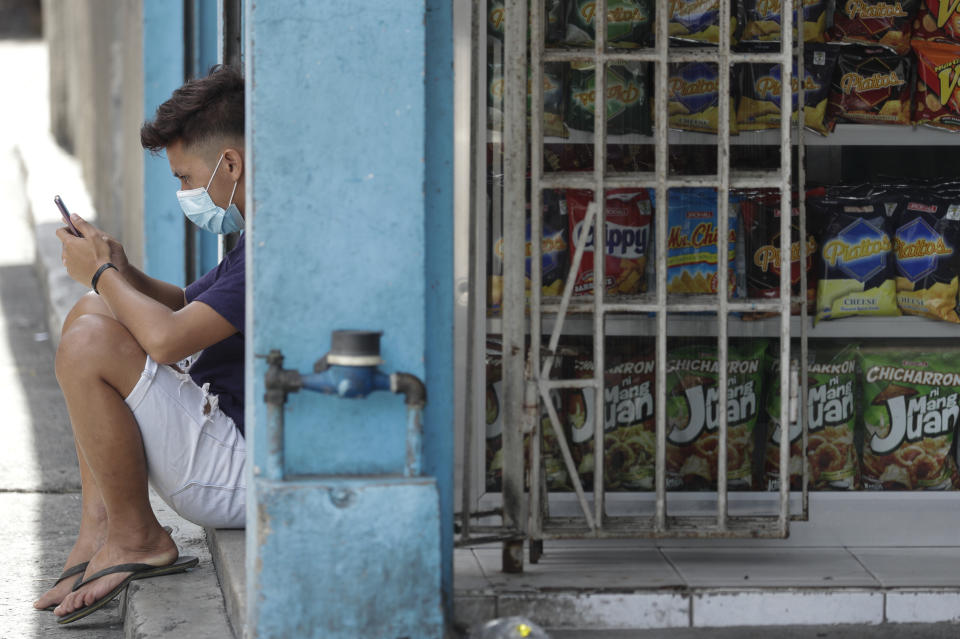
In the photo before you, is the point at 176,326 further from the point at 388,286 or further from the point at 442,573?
the point at 442,573

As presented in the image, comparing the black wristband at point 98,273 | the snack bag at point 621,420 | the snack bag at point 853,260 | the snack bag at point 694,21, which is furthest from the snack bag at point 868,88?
the black wristband at point 98,273

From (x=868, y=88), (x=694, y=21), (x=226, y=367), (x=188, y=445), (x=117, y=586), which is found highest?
(x=694, y=21)

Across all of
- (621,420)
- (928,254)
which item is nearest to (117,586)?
(621,420)

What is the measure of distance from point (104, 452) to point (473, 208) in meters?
1.04

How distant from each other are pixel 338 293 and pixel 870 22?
1.78 meters

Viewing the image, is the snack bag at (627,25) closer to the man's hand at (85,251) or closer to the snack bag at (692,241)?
the snack bag at (692,241)

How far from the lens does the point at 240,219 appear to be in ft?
10.1

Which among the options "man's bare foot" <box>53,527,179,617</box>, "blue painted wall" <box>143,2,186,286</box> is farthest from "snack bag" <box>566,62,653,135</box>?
"blue painted wall" <box>143,2,186,286</box>

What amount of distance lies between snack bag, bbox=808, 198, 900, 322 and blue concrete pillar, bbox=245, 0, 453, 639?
1.39 meters

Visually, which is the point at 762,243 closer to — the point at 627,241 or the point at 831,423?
the point at 627,241

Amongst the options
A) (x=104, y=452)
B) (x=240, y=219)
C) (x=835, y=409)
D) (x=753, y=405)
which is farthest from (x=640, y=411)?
(x=104, y=452)

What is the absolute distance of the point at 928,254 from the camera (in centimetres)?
340

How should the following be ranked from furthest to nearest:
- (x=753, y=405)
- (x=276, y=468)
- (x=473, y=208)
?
1. (x=753, y=405)
2. (x=473, y=208)
3. (x=276, y=468)

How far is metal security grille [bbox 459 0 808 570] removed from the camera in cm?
268
